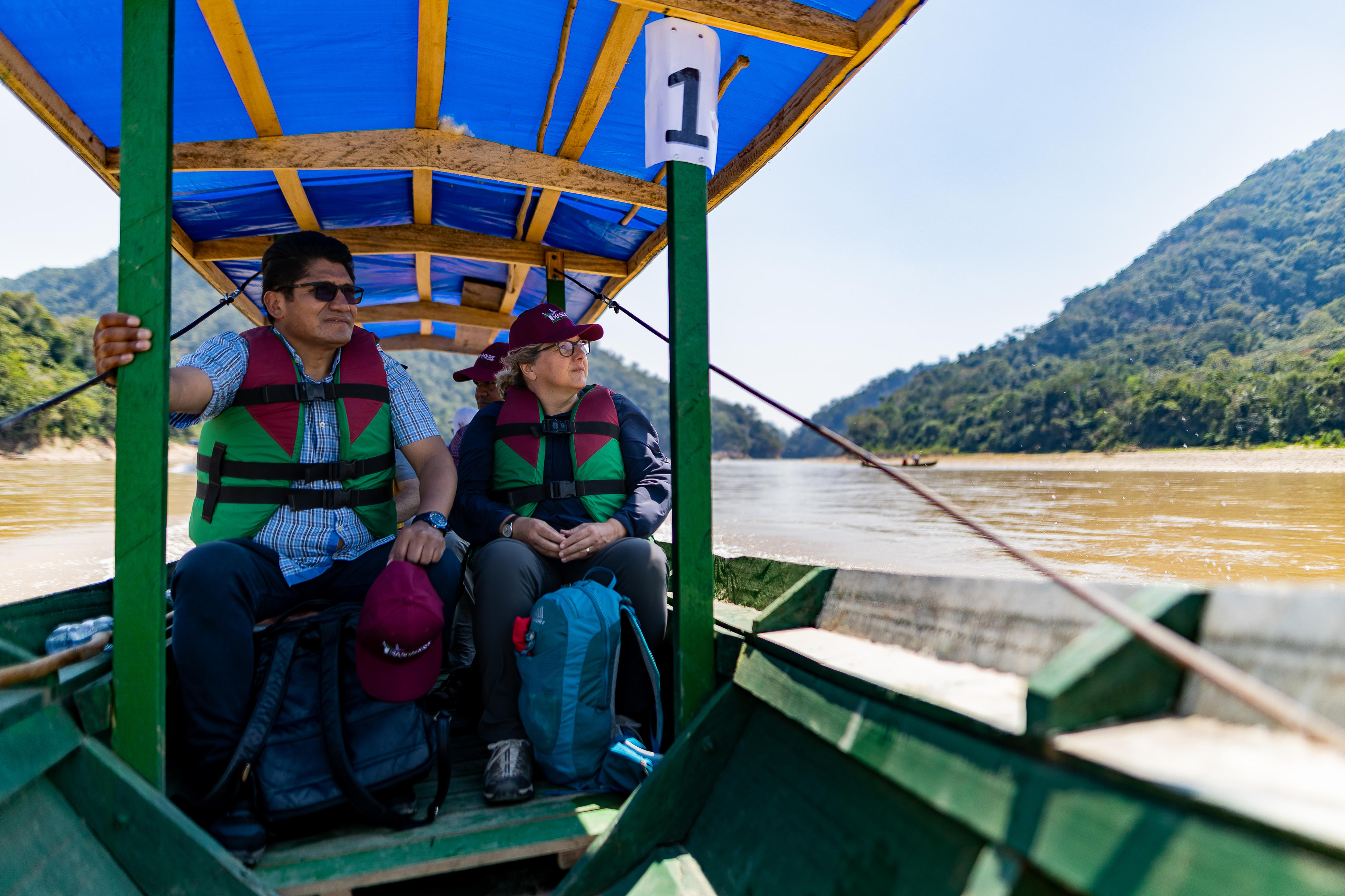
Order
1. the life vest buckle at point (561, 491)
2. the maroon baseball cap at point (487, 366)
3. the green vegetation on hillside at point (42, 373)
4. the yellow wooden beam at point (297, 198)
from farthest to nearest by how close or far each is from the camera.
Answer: the green vegetation on hillside at point (42, 373) → the maroon baseball cap at point (487, 366) → the yellow wooden beam at point (297, 198) → the life vest buckle at point (561, 491)

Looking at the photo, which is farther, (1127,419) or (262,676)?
(1127,419)

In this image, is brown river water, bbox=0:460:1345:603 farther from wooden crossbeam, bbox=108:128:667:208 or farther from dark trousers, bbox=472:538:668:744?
wooden crossbeam, bbox=108:128:667:208

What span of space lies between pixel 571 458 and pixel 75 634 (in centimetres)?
133

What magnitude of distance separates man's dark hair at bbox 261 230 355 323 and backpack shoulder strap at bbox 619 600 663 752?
4.11ft

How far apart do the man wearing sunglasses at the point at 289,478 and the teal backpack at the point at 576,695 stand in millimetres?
311

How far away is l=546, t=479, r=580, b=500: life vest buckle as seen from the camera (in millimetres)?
2369

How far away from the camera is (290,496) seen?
1955mm

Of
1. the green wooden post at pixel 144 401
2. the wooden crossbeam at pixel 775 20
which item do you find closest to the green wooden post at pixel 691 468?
the wooden crossbeam at pixel 775 20

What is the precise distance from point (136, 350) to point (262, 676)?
754mm

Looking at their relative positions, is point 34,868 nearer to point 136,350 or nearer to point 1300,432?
point 136,350

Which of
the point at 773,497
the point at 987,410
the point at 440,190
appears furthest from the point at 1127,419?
the point at 440,190

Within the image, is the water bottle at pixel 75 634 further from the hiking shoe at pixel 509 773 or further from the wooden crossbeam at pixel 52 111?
the wooden crossbeam at pixel 52 111

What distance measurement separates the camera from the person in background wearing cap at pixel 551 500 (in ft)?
6.40

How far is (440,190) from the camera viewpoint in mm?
3318
